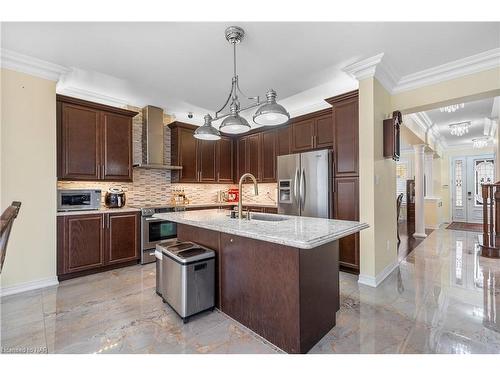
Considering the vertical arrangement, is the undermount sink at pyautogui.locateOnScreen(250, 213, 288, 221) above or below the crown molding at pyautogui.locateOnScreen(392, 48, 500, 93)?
below

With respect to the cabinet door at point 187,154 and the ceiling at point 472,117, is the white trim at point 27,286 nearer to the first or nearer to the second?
the cabinet door at point 187,154

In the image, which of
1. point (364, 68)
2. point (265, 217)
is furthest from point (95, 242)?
point (364, 68)

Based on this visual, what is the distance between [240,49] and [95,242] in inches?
124

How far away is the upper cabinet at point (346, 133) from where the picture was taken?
329 centimetres

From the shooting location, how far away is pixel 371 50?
2.68 m

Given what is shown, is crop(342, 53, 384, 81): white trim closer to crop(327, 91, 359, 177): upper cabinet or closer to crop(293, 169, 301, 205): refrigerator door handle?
crop(327, 91, 359, 177): upper cabinet

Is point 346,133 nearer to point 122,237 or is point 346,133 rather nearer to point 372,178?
point 372,178

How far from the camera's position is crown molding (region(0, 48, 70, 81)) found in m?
2.72

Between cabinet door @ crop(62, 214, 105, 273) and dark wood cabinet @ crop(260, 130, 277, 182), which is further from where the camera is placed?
dark wood cabinet @ crop(260, 130, 277, 182)

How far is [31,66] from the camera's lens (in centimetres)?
288

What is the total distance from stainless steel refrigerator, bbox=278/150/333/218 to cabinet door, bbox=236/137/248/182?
1.25 m

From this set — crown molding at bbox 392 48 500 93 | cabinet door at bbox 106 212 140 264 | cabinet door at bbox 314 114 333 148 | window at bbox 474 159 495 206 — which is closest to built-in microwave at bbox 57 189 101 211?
cabinet door at bbox 106 212 140 264

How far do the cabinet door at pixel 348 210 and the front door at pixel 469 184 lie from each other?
791 cm
